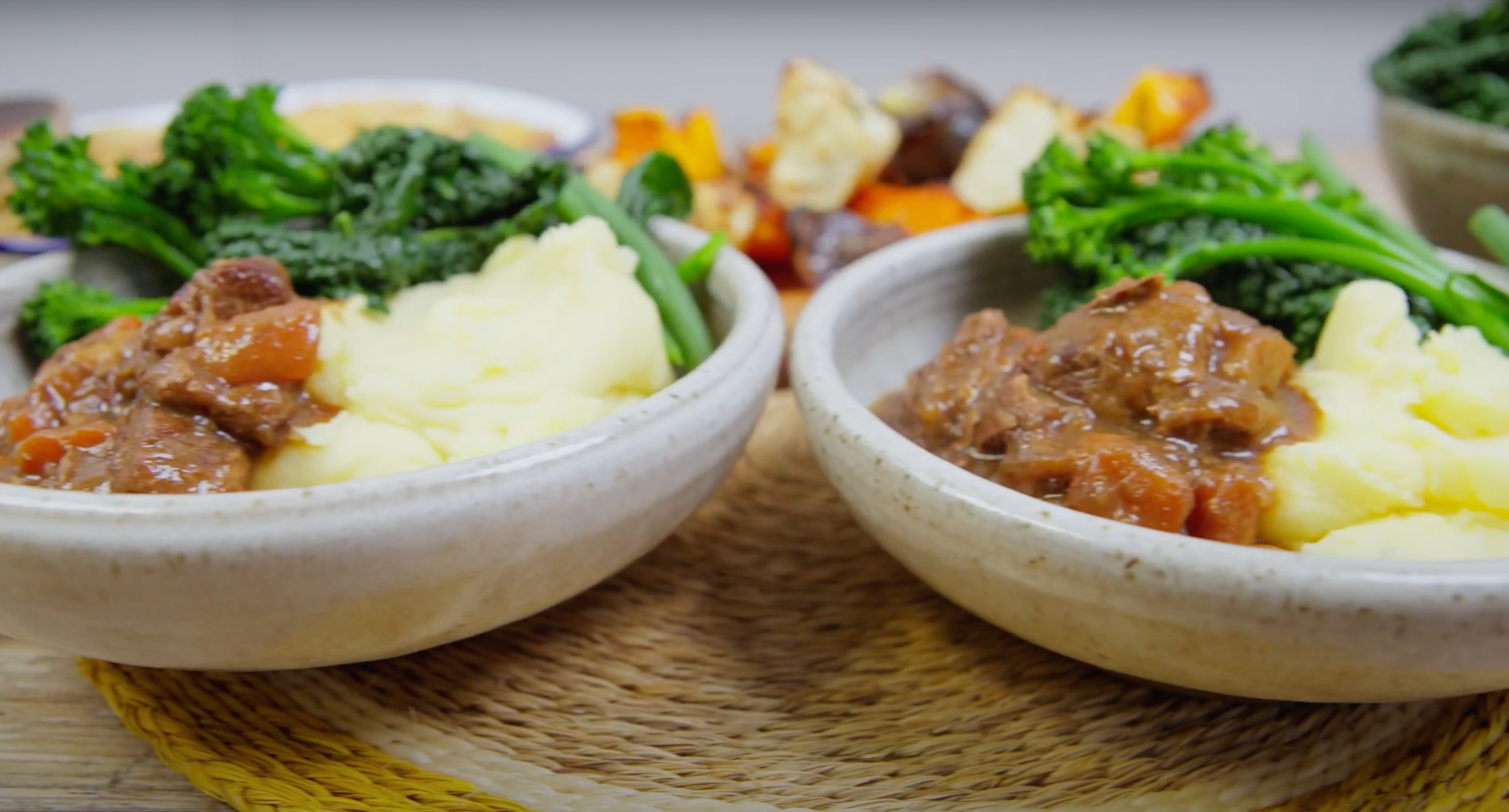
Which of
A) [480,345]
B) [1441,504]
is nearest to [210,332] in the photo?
[480,345]

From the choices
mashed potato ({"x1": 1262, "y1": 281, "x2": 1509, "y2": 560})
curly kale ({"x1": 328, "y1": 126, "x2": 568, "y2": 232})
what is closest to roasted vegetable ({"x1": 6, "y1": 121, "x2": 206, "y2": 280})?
curly kale ({"x1": 328, "y1": 126, "x2": 568, "y2": 232})

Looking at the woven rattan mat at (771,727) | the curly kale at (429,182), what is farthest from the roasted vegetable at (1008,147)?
the woven rattan mat at (771,727)

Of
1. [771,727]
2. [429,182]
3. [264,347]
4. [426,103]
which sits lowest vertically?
[771,727]

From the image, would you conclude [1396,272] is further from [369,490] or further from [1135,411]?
[369,490]

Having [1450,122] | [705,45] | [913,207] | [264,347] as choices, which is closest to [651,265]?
[264,347]

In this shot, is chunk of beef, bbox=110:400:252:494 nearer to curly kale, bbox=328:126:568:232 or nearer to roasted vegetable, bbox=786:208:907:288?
curly kale, bbox=328:126:568:232

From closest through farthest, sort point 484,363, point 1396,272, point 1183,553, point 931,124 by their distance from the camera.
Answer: point 1183,553 → point 484,363 → point 1396,272 → point 931,124

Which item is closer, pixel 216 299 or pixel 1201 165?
pixel 216 299

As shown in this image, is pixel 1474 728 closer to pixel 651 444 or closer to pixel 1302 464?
pixel 1302 464
